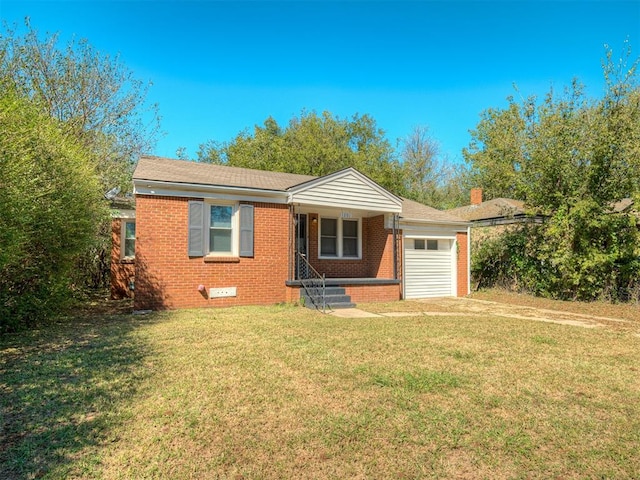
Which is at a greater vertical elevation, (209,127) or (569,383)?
(209,127)

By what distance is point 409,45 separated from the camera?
52.4ft

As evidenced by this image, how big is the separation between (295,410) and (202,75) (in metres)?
18.0

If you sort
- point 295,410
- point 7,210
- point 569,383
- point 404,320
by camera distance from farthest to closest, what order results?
point 404,320, point 7,210, point 569,383, point 295,410

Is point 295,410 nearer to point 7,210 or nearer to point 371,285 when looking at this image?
point 7,210

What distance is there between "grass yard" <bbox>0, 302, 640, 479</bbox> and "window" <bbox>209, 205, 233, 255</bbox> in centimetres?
400

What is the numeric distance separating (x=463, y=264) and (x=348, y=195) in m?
6.02

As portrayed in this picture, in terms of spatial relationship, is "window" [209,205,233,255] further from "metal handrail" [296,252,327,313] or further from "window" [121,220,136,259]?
"window" [121,220,136,259]

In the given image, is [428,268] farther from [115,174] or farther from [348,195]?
[115,174]

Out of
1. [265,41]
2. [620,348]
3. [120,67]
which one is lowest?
[620,348]

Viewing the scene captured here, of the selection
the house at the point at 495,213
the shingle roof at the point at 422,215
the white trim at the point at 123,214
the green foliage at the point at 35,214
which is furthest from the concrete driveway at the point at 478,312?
the white trim at the point at 123,214

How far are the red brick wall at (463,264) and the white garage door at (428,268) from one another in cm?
29

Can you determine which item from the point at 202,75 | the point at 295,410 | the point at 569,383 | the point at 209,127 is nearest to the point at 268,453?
the point at 295,410

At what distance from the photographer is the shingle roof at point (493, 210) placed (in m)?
16.4

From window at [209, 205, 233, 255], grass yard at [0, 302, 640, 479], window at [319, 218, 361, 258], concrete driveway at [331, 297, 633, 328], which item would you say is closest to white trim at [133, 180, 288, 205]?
window at [209, 205, 233, 255]
